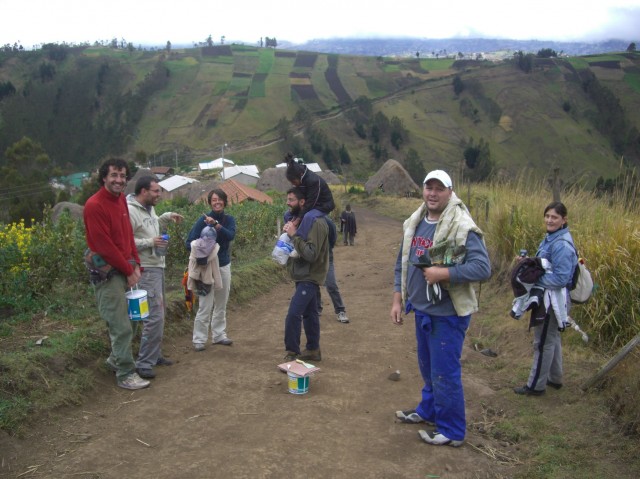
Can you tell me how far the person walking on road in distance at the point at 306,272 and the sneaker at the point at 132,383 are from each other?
1.50 meters

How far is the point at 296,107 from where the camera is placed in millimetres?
97688

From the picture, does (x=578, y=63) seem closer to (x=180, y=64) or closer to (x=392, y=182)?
(x=180, y=64)

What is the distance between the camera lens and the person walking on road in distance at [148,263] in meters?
5.39

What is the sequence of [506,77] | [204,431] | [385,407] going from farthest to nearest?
[506,77] < [385,407] < [204,431]

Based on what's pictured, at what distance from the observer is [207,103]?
9875 centimetres

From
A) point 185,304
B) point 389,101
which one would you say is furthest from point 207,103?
point 185,304

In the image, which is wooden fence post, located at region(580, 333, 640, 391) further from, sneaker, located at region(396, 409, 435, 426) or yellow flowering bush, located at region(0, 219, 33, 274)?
yellow flowering bush, located at region(0, 219, 33, 274)

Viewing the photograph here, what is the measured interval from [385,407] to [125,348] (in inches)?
96.0

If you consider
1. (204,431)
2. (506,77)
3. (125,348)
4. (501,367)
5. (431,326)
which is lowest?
(501,367)

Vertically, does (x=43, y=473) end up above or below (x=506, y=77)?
below

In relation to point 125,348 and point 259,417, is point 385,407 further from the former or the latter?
point 125,348

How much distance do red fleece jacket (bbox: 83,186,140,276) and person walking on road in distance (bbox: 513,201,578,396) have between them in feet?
12.4

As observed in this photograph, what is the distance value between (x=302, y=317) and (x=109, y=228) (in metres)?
2.22

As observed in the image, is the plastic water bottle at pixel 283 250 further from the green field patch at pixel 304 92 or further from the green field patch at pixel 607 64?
the green field patch at pixel 607 64
